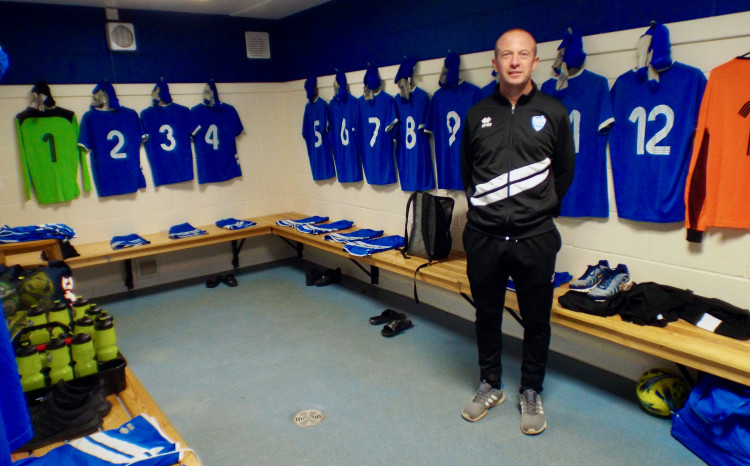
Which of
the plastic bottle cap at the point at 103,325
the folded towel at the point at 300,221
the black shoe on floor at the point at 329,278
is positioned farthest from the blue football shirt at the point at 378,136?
the plastic bottle cap at the point at 103,325

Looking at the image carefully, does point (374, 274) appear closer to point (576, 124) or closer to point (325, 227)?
point (325, 227)

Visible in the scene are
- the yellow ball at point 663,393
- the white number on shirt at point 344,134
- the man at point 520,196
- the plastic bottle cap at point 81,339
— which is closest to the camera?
the plastic bottle cap at point 81,339

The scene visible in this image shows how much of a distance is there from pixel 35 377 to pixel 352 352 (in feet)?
5.71

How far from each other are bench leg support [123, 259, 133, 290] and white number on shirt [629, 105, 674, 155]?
4.02 m

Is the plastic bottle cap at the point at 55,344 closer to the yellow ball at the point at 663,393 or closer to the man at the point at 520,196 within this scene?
the man at the point at 520,196

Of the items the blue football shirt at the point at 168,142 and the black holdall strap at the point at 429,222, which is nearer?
the black holdall strap at the point at 429,222

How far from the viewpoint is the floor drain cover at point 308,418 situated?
2.44 metres

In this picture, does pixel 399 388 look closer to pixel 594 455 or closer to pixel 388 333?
pixel 388 333

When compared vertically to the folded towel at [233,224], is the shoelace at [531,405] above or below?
below

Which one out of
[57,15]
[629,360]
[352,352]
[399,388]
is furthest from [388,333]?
[57,15]

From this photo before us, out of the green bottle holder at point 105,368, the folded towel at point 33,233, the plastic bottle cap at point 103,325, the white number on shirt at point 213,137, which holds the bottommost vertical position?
the green bottle holder at point 105,368

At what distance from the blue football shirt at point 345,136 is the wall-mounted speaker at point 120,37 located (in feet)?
5.76

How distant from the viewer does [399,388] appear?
2723 mm

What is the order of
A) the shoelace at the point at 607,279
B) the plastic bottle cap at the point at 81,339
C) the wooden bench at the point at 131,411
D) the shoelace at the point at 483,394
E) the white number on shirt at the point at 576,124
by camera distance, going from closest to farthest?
the wooden bench at the point at 131,411 < the plastic bottle cap at the point at 81,339 < the shoelace at the point at 483,394 < the shoelace at the point at 607,279 < the white number on shirt at the point at 576,124
